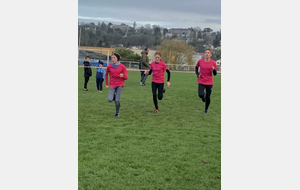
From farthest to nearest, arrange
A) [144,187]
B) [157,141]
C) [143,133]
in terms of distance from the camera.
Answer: [143,133], [157,141], [144,187]

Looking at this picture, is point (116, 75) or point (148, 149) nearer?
point (148, 149)

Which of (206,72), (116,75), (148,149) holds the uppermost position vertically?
(206,72)

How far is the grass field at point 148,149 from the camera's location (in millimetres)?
4457

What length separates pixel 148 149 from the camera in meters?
5.95

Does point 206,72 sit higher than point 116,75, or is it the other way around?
point 206,72

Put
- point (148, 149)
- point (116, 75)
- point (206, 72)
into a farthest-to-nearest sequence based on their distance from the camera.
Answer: point (206, 72), point (116, 75), point (148, 149)

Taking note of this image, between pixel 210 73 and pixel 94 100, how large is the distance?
14.7 ft

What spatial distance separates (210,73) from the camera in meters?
9.66

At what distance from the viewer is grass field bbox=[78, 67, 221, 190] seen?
446cm

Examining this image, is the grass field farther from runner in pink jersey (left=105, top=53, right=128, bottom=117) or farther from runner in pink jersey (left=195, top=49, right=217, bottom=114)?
runner in pink jersey (left=195, top=49, right=217, bottom=114)

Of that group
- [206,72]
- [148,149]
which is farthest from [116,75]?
[148,149]

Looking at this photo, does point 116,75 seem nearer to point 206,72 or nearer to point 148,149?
point 206,72
